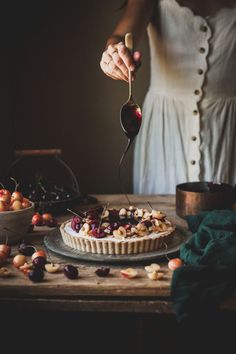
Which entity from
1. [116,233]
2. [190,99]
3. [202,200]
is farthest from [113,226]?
[190,99]

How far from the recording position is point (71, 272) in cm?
111

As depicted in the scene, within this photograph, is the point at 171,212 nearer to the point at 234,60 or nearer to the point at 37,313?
the point at 37,313

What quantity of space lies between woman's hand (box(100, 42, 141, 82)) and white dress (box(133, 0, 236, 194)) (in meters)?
0.88

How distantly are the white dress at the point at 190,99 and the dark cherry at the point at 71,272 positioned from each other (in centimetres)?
136

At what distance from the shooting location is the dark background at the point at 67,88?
3.23 m

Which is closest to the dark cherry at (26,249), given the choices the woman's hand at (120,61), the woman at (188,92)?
the woman's hand at (120,61)

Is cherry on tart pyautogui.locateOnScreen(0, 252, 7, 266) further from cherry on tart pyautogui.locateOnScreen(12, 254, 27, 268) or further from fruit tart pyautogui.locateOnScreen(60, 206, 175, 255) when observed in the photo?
fruit tart pyautogui.locateOnScreen(60, 206, 175, 255)

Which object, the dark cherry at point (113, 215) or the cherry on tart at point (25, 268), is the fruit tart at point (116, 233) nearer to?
the dark cherry at point (113, 215)

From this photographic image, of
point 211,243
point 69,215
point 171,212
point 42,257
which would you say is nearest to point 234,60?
point 171,212

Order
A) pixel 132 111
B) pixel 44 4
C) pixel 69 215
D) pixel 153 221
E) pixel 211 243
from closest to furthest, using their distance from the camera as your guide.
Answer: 1. pixel 211 243
2. pixel 153 221
3. pixel 132 111
4. pixel 69 215
5. pixel 44 4

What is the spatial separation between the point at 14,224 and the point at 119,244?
1.06 feet

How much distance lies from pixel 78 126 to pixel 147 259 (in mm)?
2312

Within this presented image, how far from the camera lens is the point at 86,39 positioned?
3297 mm

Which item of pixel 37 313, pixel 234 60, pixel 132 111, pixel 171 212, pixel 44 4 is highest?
pixel 44 4
